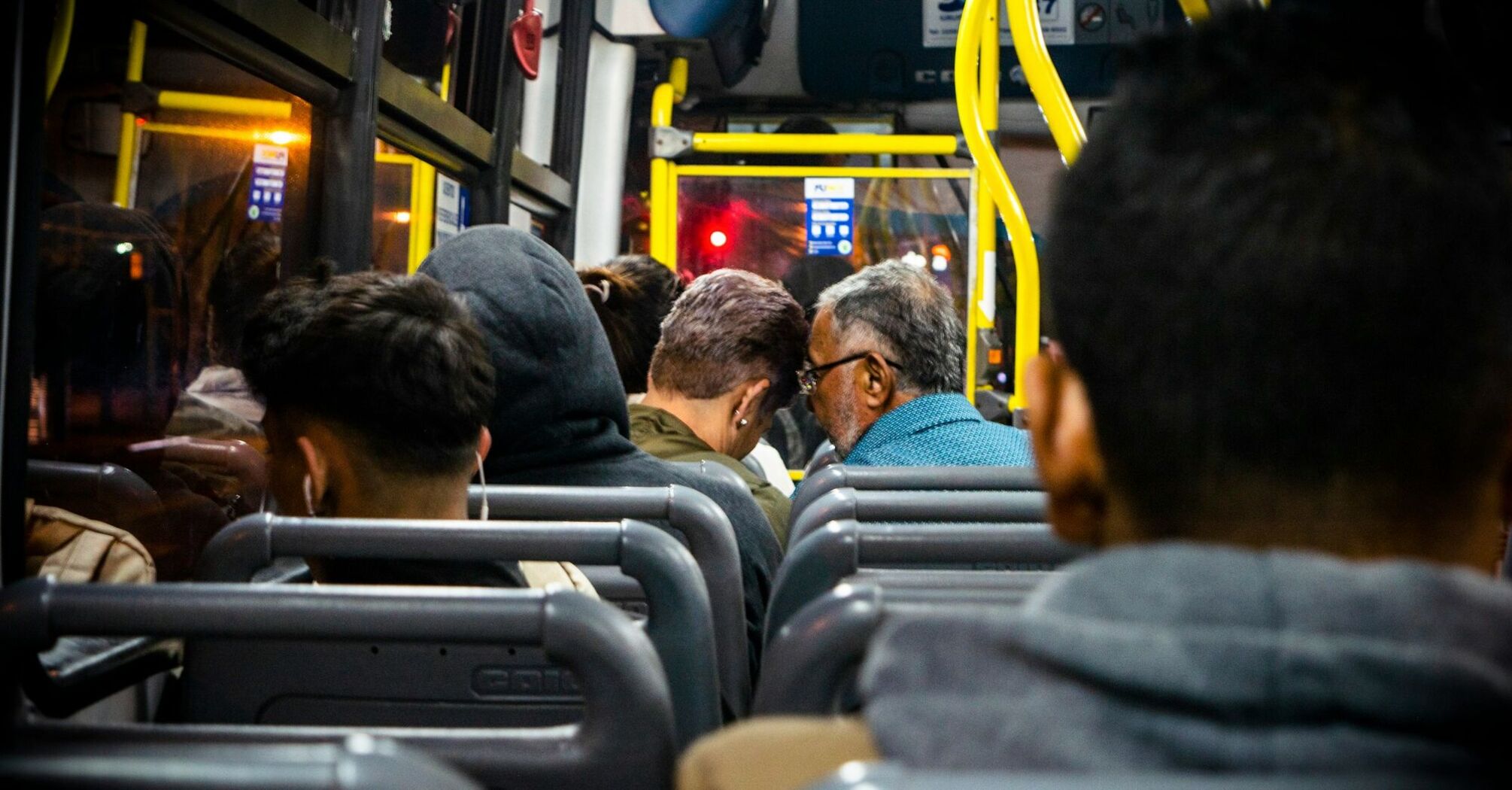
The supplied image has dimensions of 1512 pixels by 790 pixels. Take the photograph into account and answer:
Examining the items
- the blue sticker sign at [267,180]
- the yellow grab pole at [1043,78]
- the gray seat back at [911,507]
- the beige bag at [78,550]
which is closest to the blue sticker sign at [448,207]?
the blue sticker sign at [267,180]

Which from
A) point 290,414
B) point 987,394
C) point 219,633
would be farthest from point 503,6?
point 219,633

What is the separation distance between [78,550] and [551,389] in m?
0.79

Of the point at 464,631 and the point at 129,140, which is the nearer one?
the point at 464,631

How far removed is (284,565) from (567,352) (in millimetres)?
634

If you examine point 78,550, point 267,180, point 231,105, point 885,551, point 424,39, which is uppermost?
point 424,39

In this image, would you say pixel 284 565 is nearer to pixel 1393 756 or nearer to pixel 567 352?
pixel 567 352

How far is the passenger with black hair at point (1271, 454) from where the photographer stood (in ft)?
1.84

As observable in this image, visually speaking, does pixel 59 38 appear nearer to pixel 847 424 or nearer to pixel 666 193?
pixel 847 424

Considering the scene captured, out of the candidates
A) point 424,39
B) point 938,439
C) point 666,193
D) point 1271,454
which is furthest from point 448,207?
point 1271,454

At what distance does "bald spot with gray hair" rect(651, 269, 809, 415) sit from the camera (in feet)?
10.1

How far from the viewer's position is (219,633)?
3.37 ft

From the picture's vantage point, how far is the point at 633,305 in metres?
3.39

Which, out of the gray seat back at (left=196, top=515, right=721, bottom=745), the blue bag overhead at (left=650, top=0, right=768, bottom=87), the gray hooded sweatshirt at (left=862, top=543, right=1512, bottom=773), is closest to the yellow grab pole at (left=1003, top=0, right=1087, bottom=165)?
the gray seat back at (left=196, top=515, right=721, bottom=745)

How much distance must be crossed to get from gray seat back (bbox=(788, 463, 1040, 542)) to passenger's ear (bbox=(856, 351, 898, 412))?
0.89 meters
